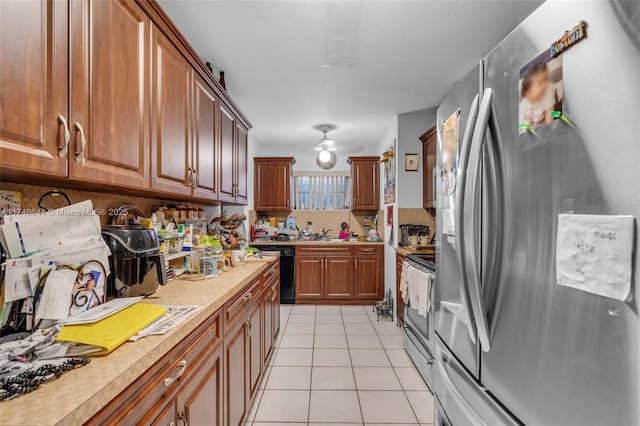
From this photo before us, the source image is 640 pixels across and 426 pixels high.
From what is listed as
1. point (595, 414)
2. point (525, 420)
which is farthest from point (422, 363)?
point (595, 414)

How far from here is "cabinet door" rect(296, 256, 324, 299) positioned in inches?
173

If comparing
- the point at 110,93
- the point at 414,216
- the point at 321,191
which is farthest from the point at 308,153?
the point at 110,93

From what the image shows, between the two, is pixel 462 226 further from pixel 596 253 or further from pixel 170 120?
pixel 170 120

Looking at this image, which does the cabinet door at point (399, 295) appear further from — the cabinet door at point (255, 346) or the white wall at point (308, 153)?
the white wall at point (308, 153)

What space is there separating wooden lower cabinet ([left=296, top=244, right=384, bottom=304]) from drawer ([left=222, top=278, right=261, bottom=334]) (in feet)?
7.82

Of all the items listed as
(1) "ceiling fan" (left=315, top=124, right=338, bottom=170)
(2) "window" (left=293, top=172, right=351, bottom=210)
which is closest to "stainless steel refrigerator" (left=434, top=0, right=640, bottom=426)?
(1) "ceiling fan" (left=315, top=124, right=338, bottom=170)

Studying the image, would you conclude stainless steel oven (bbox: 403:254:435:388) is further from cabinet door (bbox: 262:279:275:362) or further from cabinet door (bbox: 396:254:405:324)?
cabinet door (bbox: 262:279:275:362)

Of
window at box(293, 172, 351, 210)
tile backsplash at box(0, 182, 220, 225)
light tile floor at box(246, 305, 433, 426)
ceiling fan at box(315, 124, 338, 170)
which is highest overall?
ceiling fan at box(315, 124, 338, 170)

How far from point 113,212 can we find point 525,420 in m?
1.91

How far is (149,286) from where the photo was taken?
1.33 meters

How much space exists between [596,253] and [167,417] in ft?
3.87

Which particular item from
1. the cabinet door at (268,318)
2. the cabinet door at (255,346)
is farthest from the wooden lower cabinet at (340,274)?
the cabinet door at (255,346)

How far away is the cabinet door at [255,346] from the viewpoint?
73.3 inches

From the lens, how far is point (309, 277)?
14.4ft
